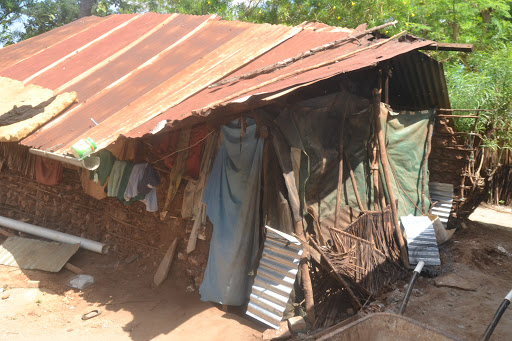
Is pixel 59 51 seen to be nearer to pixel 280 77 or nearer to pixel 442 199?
pixel 280 77

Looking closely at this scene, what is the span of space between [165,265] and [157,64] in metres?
3.75

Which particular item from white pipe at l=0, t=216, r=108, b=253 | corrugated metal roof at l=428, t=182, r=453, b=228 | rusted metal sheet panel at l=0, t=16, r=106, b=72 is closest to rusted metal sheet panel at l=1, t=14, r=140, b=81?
rusted metal sheet panel at l=0, t=16, r=106, b=72

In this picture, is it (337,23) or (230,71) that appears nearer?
(230,71)

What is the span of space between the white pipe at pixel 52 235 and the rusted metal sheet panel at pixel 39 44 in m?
3.47

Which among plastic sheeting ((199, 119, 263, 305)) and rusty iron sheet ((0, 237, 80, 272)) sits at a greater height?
plastic sheeting ((199, 119, 263, 305))

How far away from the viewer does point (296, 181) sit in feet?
18.9

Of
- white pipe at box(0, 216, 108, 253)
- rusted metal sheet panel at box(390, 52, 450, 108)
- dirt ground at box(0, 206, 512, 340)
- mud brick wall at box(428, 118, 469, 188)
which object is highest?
rusted metal sheet panel at box(390, 52, 450, 108)

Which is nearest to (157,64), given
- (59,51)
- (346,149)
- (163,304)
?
(59,51)

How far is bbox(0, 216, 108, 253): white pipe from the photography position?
7.81 m

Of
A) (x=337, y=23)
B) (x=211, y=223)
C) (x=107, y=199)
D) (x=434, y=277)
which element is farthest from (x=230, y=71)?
(x=337, y=23)

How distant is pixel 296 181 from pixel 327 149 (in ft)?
2.89

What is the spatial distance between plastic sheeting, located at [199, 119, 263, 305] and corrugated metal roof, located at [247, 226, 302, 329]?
33 centimetres

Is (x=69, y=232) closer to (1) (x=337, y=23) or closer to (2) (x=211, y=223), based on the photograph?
(2) (x=211, y=223)

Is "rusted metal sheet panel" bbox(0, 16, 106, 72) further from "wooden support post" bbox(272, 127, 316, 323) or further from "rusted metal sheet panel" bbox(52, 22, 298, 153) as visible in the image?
"wooden support post" bbox(272, 127, 316, 323)
